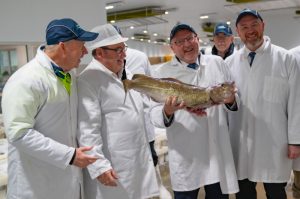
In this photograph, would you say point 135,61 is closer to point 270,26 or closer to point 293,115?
point 293,115

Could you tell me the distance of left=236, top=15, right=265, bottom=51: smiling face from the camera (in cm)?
199

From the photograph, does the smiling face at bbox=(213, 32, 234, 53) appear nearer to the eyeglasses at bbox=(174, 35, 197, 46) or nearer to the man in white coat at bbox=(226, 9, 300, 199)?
the man in white coat at bbox=(226, 9, 300, 199)

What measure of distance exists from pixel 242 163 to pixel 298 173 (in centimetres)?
63

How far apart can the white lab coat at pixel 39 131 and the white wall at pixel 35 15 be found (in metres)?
2.67

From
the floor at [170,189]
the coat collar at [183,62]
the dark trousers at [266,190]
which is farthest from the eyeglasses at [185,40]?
the floor at [170,189]

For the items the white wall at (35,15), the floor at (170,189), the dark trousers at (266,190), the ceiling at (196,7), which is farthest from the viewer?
the ceiling at (196,7)

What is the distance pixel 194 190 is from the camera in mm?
1976

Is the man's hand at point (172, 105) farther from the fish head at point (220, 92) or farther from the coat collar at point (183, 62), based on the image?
the coat collar at point (183, 62)

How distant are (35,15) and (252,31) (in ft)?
10.00

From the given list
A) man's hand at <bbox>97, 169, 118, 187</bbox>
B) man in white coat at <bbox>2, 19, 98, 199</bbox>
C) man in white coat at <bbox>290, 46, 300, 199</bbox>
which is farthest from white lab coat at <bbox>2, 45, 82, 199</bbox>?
man in white coat at <bbox>290, 46, 300, 199</bbox>

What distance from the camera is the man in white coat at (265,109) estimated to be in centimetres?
195

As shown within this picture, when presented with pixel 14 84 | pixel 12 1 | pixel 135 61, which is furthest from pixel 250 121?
pixel 12 1

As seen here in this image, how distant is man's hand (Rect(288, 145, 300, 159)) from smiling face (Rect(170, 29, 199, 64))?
0.77 metres

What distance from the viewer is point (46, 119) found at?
59.7 inches
